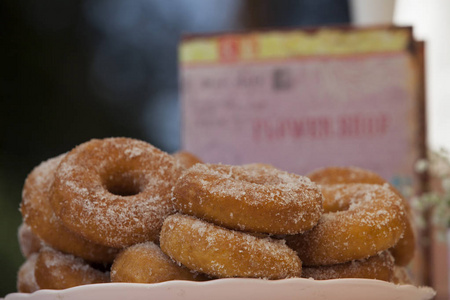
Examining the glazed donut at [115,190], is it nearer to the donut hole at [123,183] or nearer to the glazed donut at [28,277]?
the donut hole at [123,183]


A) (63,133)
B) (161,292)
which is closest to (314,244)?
(161,292)

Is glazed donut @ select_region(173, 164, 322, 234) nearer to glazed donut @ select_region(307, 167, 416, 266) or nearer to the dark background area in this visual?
glazed donut @ select_region(307, 167, 416, 266)

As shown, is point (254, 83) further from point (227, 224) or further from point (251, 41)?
point (227, 224)

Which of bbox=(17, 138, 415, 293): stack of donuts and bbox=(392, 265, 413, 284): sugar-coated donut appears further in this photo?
bbox=(392, 265, 413, 284): sugar-coated donut

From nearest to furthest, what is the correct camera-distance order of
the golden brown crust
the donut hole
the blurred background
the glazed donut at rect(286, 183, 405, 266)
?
the glazed donut at rect(286, 183, 405, 266)
the donut hole
the golden brown crust
the blurred background

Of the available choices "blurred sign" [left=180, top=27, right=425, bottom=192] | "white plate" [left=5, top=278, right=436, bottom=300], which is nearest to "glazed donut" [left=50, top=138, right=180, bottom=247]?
"white plate" [left=5, top=278, right=436, bottom=300]

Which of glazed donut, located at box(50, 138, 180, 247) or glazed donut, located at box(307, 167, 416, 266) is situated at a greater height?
glazed donut, located at box(50, 138, 180, 247)

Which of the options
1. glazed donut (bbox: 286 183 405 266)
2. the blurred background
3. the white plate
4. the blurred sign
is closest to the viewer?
the white plate
